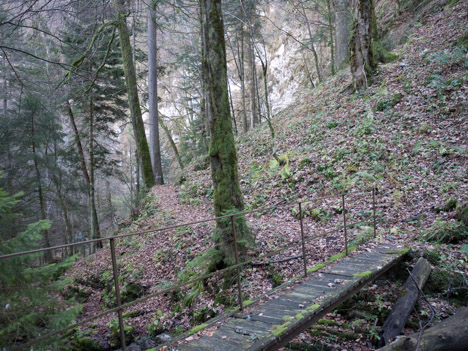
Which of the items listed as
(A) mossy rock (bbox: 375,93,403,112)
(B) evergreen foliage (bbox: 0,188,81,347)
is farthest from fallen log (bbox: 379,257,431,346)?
(A) mossy rock (bbox: 375,93,403,112)

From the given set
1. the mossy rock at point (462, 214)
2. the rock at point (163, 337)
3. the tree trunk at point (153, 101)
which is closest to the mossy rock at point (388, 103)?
the mossy rock at point (462, 214)

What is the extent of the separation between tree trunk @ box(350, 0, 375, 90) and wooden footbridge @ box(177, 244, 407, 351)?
29.3ft

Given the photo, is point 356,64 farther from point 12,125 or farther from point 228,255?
point 12,125

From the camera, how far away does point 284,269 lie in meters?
5.88

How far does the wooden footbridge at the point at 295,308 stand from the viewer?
3.21 metres

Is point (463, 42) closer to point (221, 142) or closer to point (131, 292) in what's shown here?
point (221, 142)

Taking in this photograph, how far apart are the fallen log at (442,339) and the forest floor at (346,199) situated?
2.65ft

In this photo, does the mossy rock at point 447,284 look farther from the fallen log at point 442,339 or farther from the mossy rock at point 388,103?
the mossy rock at point 388,103

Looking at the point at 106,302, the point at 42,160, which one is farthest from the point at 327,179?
the point at 42,160

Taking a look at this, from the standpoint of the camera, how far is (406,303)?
4.34 m

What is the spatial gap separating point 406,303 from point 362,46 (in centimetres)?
1076

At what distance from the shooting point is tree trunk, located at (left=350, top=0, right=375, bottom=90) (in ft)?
39.3

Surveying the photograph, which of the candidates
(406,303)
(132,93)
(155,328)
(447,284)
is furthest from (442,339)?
(132,93)

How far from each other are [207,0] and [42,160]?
37.0 ft
